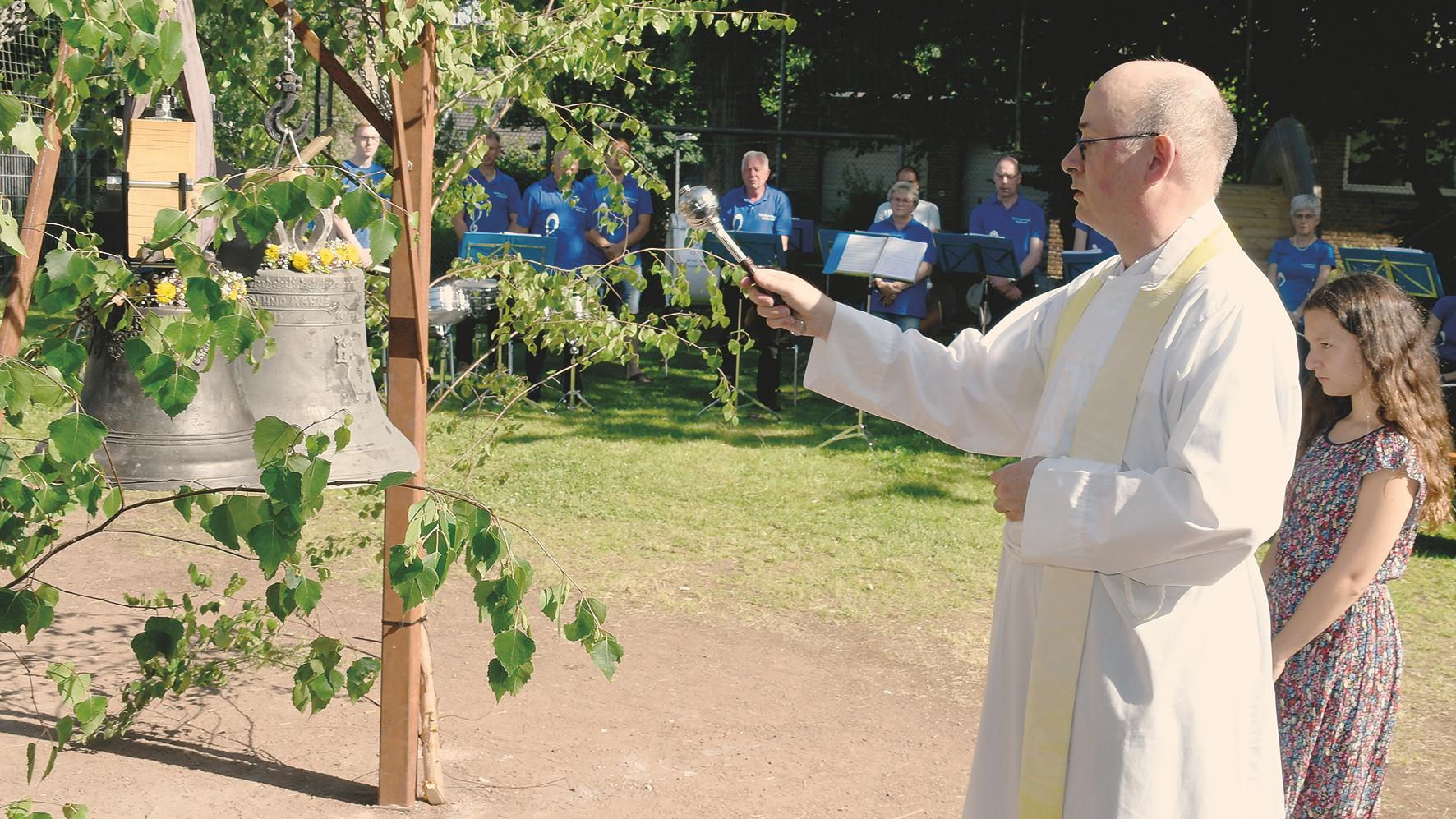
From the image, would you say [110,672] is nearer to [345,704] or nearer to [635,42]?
[345,704]

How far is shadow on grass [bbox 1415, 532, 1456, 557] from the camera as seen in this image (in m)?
7.58

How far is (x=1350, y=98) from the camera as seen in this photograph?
1562 cm

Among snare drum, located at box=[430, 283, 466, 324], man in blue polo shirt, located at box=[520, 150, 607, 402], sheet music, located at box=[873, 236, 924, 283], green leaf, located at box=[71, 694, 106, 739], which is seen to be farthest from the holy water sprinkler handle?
man in blue polo shirt, located at box=[520, 150, 607, 402]

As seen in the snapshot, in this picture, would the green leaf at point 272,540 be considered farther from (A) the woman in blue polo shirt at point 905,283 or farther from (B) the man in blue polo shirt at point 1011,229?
(B) the man in blue polo shirt at point 1011,229

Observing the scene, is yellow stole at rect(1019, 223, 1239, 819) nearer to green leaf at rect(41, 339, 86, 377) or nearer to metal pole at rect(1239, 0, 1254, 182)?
green leaf at rect(41, 339, 86, 377)

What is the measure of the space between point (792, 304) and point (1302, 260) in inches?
366

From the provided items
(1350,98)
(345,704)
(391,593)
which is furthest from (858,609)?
(1350,98)

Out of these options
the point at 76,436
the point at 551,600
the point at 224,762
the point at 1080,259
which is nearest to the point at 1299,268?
the point at 1080,259

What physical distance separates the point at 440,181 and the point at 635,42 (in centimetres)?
71

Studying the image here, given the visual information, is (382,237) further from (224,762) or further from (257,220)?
(224,762)

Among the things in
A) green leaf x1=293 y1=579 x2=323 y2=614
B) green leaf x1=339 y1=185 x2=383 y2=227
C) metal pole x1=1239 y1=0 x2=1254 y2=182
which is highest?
metal pole x1=1239 y1=0 x2=1254 y2=182

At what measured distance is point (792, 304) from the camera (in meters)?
2.91

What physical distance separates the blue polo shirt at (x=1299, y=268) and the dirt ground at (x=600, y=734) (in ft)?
21.5

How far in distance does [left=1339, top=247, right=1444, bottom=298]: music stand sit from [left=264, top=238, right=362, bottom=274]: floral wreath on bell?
8.43 meters
